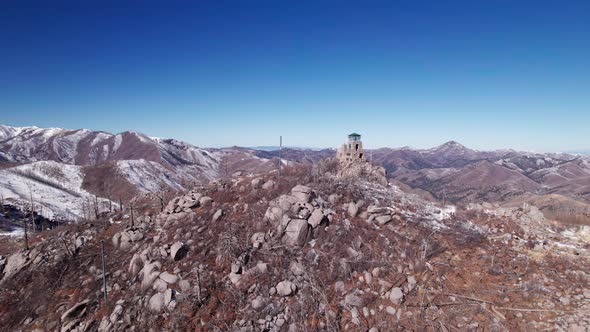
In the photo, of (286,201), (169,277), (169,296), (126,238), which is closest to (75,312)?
(169,277)

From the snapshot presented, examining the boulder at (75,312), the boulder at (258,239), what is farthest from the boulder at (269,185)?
the boulder at (75,312)

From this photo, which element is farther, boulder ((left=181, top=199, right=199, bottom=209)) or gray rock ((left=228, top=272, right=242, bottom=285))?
boulder ((left=181, top=199, right=199, bottom=209))

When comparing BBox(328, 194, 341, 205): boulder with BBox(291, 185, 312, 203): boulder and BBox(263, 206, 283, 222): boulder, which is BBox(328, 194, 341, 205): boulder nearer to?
BBox(291, 185, 312, 203): boulder

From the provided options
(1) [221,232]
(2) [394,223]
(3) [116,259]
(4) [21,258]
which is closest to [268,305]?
(1) [221,232]

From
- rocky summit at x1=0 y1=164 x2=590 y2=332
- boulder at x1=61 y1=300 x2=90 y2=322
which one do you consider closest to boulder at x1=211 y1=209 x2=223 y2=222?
rocky summit at x1=0 y1=164 x2=590 y2=332

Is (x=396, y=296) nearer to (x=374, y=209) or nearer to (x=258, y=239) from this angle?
(x=374, y=209)

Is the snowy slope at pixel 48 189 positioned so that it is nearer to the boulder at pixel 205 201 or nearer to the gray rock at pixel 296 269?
the boulder at pixel 205 201
